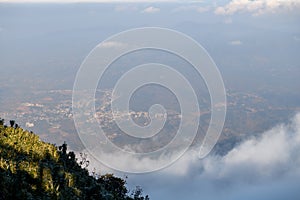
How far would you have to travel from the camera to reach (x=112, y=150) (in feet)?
524

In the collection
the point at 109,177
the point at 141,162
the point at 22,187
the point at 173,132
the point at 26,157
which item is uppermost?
the point at 173,132

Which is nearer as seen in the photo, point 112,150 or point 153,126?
point 153,126

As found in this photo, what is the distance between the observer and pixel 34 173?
2002 centimetres

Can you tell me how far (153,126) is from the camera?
140 m

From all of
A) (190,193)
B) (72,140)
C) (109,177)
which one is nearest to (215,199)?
(190,193)

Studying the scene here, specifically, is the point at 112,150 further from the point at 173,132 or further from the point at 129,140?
the point at 173,132

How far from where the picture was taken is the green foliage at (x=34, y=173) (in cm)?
1838

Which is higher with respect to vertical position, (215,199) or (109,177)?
(215,199)

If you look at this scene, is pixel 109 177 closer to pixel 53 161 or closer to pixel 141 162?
pixel 53 161

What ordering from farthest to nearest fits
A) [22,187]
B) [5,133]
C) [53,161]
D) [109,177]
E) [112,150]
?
[112,150] < [109,177] < [5,133] < [53,161] < [22,187]

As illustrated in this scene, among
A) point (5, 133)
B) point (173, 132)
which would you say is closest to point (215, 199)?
point (173, 132)

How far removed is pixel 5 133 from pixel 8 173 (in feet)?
30.9

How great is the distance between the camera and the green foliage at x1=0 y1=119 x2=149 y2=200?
18380mm

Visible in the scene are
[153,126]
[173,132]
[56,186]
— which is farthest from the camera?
[173,132]
